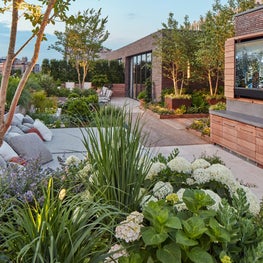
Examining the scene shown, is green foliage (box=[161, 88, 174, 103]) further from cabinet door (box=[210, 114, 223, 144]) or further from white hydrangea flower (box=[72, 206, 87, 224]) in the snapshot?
white hydrangea flower (box=[72, 206, 87, 224])

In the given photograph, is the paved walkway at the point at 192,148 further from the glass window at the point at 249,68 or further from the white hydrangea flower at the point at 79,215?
the white hydrangea flower at the point at 79,215

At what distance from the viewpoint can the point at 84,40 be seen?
63.7 ft

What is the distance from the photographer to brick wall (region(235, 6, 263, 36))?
21.2 feet

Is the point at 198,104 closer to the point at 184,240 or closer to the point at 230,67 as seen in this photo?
the point at 230,67

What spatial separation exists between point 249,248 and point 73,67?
20718mm

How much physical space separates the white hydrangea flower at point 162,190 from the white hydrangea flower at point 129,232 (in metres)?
0.49

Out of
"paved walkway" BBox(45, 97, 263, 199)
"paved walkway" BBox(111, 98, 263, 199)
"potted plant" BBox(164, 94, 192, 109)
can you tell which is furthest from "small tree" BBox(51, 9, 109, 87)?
"paved walkway" BBox(45, 97, 263, 199)

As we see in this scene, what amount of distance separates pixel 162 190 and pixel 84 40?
1846 cm

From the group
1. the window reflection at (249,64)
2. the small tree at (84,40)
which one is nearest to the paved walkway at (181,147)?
the window reflection at (249,64)

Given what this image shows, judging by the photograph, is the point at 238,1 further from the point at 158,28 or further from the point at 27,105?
the point at 27,105

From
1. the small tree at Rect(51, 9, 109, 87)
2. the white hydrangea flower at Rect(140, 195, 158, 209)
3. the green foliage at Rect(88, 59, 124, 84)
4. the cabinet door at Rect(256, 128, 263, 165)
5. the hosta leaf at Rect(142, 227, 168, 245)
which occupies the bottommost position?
the cabinet door at Rect(256, 128, 263, 165)

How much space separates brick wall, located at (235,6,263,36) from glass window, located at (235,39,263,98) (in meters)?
0.36

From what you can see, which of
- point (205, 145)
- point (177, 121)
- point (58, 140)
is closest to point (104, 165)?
point (58, 140)

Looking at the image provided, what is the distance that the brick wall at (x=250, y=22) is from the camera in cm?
646
